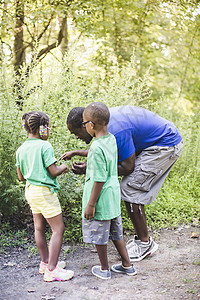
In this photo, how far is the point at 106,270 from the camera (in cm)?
286

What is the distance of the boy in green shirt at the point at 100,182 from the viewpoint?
2607 millimetres

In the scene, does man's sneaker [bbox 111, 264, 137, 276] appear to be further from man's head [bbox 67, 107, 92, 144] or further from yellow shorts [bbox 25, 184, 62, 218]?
man's head [bbox 67, 107, 92, 144]

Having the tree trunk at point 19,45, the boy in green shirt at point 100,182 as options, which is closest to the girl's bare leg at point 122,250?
the boy in green shirt at point 100,182

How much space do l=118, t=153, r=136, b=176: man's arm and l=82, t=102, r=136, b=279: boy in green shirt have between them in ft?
1.04

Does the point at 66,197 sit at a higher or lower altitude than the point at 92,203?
lower

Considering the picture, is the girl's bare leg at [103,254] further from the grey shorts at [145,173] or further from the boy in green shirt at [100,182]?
the grey shorts at [145,173]

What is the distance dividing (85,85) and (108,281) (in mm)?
3070

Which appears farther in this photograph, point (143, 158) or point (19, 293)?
point (143, 158)

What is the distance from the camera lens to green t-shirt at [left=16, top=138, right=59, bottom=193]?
2.71 metres

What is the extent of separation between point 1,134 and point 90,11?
4248mm

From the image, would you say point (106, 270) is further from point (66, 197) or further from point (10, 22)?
point (10, 22)

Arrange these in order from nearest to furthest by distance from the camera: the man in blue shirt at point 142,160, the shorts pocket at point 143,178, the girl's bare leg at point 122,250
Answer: the girl's bare leg at point 122,250 < the man in blue shirt at point 142,160 < the shorts pocket at point 143,178

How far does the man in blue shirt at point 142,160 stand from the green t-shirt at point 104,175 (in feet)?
1.04

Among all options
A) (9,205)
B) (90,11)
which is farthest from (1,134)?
(90,11)
